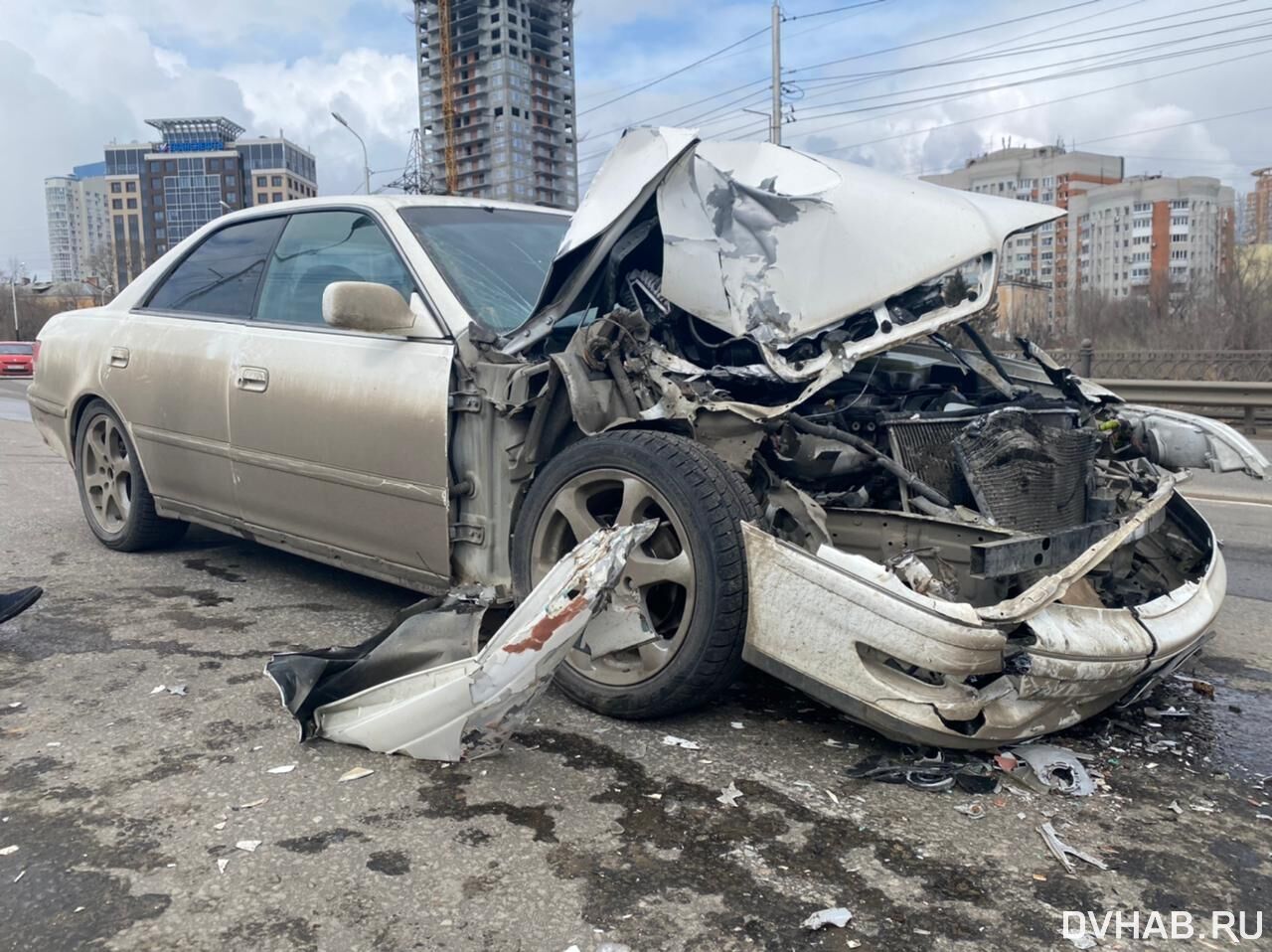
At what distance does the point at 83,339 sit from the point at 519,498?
3.02 m

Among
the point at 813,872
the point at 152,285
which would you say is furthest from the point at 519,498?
the point at 152,285

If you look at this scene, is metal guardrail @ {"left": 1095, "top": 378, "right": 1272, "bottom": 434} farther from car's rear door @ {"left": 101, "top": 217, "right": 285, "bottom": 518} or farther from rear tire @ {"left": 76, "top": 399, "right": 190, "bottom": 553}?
rear tire @ {"left": 76, "top": 399, "right": 190, "bottom": 553}

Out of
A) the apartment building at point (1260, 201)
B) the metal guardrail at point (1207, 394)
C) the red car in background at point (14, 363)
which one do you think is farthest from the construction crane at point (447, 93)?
the apartment building at point (1260, 201)

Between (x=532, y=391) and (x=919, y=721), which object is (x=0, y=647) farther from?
(x=919, y=721)

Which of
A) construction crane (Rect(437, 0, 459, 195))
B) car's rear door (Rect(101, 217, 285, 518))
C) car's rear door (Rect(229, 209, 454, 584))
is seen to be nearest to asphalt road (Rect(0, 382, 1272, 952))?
car's rear door (Rect(229, 209, 454, 584))

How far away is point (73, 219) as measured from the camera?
106 meters

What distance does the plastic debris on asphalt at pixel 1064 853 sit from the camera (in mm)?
2383

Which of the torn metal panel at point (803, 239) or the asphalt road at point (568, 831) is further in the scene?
the torn metal panel at point (803, 239)

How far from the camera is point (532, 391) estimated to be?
3.46m

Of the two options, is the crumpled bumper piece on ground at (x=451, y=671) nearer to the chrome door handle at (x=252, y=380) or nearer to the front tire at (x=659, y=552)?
the front tire at (x=659, y=552)

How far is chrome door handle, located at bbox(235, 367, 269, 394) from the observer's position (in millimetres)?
4145

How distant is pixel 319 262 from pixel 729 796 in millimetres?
2801

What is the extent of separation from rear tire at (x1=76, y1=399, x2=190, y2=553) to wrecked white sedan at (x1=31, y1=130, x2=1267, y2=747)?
951 millimetres

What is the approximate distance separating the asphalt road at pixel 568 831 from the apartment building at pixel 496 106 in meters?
48.7
